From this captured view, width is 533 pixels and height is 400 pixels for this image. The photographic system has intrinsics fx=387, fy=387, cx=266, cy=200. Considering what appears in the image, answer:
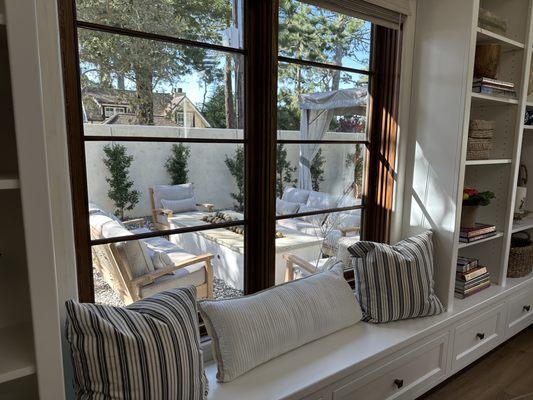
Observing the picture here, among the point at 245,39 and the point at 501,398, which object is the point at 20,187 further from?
the point at 501,398

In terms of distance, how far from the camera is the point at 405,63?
7.27ft

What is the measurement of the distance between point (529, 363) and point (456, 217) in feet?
3.97

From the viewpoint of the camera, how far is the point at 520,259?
2691 millimetres

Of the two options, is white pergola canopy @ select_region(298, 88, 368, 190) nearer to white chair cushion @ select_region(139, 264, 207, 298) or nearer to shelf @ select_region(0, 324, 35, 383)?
white chair cushion @ select_region(139, 264, 207, 298)

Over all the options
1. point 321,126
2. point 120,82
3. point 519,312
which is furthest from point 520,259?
point 120,82

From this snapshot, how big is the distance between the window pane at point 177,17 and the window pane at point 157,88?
50 millimetres

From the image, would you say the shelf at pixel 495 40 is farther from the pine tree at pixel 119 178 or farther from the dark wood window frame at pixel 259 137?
the pine tree at pixel 119 178

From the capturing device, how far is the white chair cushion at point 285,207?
6.26 feet

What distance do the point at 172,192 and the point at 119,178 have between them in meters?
0.22

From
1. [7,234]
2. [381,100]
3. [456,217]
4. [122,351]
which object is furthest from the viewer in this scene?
[381,100]

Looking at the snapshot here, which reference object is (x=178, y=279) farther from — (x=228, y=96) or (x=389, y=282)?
(x=389, y=282)

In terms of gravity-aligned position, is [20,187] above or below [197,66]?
below

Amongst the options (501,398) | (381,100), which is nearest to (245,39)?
(381,100)

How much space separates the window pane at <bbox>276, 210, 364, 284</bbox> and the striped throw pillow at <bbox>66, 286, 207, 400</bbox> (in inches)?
30.2
